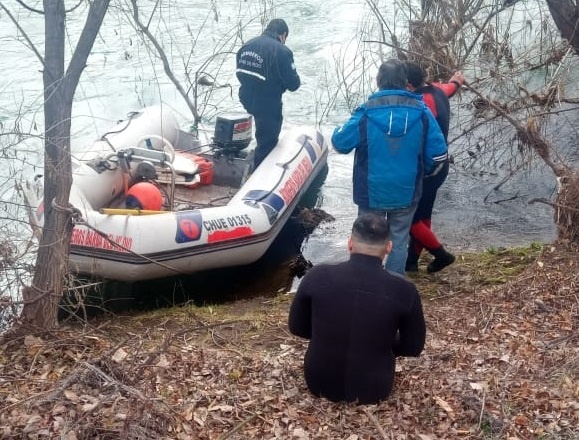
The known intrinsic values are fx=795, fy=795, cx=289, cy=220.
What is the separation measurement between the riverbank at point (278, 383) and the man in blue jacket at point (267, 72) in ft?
9.95

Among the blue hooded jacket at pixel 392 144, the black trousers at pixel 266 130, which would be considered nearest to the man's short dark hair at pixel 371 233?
the blue hooded jacket at pixel 392 144

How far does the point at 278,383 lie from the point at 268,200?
3310mm

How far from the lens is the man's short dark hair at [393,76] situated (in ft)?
15.8

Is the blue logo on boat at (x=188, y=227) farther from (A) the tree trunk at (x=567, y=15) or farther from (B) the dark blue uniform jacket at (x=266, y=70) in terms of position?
(A) the tree trunk at (x=567, y=15)

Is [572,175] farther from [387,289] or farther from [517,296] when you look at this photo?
[387,289]

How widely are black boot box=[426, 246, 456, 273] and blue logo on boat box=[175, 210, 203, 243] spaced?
1.82 m

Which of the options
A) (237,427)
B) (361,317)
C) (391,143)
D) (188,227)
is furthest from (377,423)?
(188,227)

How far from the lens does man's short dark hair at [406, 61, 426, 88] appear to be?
16.7 ft

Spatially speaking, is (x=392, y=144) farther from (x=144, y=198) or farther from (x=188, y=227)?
(x=144, y=198)

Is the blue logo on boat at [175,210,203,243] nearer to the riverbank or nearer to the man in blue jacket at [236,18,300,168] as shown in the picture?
the riverbank

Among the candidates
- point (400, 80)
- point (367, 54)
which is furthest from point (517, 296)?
point (367, 54)

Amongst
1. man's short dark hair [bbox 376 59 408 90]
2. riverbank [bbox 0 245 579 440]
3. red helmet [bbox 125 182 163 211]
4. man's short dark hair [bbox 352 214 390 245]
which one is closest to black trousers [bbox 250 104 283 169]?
red helmet [bbox 125 182 163 211]

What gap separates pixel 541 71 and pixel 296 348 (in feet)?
17.7

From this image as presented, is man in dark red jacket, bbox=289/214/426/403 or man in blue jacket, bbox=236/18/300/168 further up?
man in blue jacket, bbox=236/18/300/168
